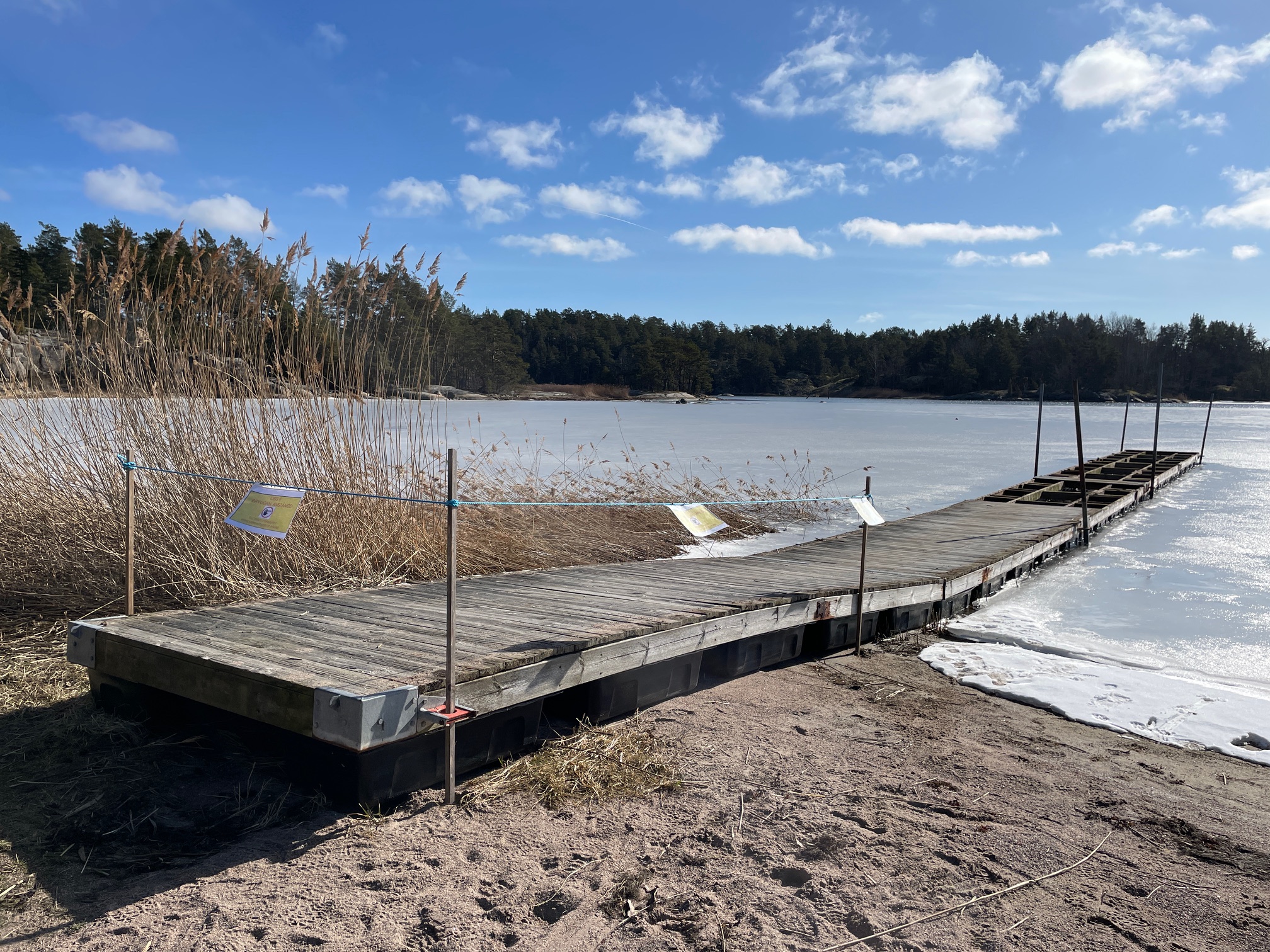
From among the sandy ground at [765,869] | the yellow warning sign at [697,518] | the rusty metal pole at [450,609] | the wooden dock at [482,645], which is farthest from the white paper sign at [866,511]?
the rusty metal pole at [450,609]

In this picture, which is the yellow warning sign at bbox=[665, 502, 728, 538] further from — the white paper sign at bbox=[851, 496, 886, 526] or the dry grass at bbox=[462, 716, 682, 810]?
the white paper sign at bbox=[851, 496, 886, 526]

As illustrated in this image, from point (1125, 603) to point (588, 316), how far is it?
90032mm

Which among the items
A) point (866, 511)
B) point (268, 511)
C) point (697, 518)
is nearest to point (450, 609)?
point (268, 511)

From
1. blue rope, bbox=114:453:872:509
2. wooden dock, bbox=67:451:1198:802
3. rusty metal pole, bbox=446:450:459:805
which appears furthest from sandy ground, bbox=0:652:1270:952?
blue rope, bbox=114:453:872:509

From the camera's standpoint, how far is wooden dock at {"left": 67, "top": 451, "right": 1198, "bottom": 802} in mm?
2895

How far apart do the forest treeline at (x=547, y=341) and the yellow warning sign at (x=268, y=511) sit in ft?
6.52

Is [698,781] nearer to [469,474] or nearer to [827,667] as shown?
[827,667]

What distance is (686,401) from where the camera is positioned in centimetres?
5762

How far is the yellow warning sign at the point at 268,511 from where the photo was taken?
137 inches

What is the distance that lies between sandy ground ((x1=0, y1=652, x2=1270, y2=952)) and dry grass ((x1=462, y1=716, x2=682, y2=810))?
88 millimetres

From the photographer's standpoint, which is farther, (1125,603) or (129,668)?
(1125,603)

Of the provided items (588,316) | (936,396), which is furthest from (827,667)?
(588,316)

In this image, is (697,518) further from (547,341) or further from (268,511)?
(547,341)

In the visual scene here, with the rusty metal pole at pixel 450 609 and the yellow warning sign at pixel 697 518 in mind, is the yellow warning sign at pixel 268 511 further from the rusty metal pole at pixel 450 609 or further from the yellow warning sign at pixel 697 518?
the yellow warning sign at pixel 697 518
